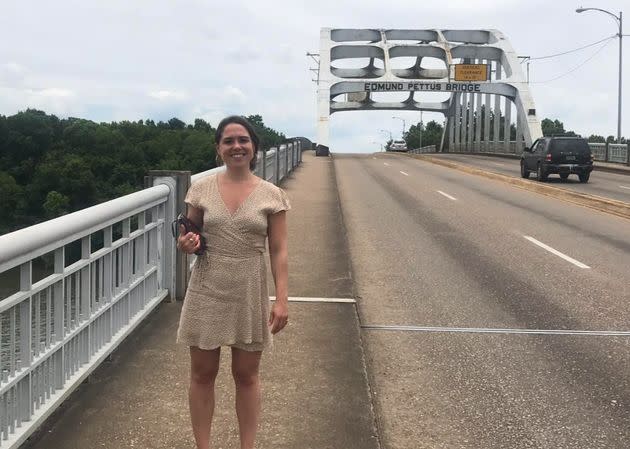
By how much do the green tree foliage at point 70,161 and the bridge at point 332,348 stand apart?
61052 millimetres

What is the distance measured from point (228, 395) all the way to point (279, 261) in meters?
1.57

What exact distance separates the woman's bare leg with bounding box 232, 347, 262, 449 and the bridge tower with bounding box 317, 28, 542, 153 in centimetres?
5578

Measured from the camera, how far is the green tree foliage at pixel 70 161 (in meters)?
69.6

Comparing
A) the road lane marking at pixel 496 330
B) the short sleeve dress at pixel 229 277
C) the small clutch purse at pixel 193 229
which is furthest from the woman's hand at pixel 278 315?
the road lane marking at pixel 496 330

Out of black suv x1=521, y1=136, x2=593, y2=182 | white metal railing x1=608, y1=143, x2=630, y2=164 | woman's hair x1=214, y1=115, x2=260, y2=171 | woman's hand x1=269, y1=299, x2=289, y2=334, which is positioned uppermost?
white metal railing x1=608, y1=143, x2=630, y2=164

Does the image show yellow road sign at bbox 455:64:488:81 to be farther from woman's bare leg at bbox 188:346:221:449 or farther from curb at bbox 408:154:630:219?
woman's bare leg at bbox 188:346:221:449

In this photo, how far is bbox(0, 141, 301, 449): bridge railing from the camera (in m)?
3.47

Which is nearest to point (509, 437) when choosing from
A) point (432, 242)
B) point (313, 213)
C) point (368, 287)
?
point (368, 287)

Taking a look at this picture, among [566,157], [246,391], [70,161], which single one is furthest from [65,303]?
[70,161]

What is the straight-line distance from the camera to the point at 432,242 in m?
11.9

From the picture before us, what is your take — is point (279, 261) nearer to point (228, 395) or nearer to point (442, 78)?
point (228, 395)

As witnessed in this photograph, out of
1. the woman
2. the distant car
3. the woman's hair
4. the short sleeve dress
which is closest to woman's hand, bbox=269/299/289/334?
the woman

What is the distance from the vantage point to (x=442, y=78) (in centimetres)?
8288

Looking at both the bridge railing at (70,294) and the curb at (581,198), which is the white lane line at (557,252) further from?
the bridge railing at (70,294)
